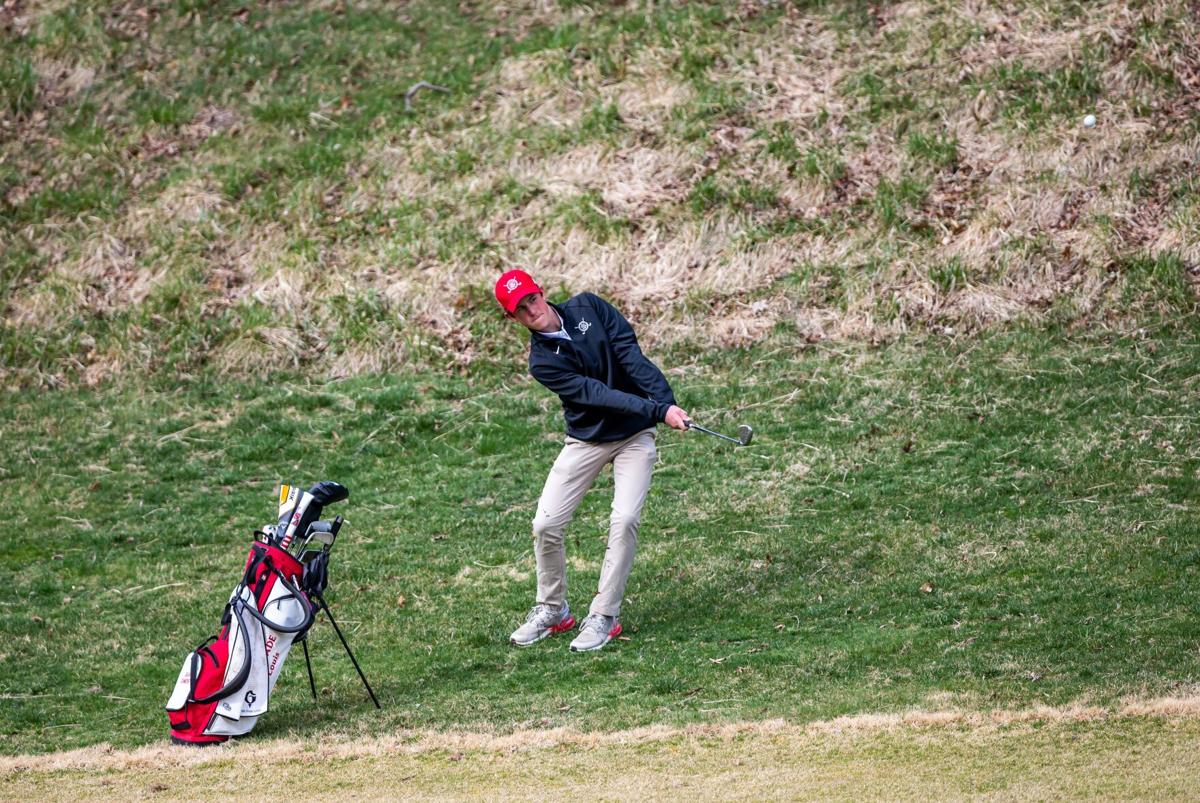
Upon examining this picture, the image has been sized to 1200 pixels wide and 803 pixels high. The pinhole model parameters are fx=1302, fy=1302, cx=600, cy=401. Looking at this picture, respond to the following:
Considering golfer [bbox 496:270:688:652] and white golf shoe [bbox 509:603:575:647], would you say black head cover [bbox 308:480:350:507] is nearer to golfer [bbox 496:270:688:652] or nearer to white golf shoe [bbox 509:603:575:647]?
golfer [bbox 496:270:688:652]

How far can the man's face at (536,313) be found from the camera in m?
7.16

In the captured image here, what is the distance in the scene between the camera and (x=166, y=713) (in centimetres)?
719

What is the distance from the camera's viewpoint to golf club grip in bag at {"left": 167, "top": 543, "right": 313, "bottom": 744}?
6590 millimetres

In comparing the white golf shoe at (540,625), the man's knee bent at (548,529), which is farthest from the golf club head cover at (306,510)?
the white golf shoe at (540,625)

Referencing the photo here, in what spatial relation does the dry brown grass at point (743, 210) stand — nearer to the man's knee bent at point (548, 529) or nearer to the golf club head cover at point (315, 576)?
the man's knee bent at point (548, 529)

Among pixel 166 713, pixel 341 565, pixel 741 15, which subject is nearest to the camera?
pixel 166 713

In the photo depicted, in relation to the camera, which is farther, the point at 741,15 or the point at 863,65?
the point at 741,15

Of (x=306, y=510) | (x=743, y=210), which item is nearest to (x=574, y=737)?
(x=306, y=510)

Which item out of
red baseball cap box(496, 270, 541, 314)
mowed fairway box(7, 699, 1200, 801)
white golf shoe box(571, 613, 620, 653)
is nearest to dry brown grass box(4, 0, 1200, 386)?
white golf shoe box(571, 613, 620, 653)

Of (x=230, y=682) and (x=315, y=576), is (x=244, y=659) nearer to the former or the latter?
(x=230, y=682)

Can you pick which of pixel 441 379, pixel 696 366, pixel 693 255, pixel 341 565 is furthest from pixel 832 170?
pixel 341 565

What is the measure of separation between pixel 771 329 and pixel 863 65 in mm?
4280

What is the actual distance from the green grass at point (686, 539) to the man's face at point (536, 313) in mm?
1939

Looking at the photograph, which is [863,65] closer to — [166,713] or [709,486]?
[709,486]
